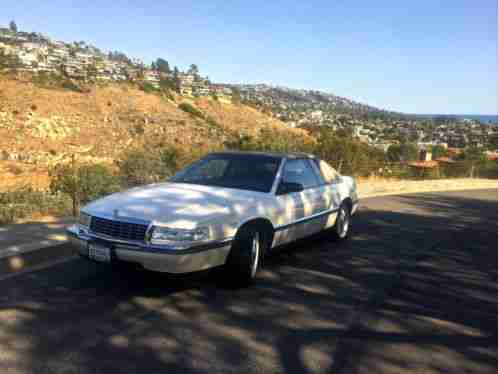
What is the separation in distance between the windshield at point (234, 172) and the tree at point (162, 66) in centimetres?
8660

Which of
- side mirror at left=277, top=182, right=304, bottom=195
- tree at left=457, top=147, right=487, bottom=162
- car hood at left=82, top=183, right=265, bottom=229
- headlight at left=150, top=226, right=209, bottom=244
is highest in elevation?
tree at left=457, top=147, right=487, bottom=162

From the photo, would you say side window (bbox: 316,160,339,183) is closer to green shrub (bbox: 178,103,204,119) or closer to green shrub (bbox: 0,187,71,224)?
green shrub (bbox: 0,187,71,224)

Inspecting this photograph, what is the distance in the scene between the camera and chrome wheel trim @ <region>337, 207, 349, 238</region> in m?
7.30

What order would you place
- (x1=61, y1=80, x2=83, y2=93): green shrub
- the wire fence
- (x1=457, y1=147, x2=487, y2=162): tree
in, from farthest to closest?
(x1=61, y1=80, x2=83, y2=93): green shrub
(x1=457, y1=147, x2=487, y2=162): tree
the wire fence

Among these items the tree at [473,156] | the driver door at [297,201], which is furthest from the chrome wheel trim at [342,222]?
the tree at [473,156]

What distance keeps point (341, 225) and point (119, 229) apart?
400 centimetres

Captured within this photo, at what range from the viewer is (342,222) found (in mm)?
7449

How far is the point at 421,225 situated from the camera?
934 cm

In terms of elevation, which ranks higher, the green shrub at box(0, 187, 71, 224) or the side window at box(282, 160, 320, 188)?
the side window at box(282, 160, 320, 188)

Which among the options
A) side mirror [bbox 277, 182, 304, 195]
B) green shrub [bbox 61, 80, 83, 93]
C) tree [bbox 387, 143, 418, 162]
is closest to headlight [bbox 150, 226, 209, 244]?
side mirror [bbox 277, 182, 304, 195]

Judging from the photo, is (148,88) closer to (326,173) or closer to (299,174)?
(326,173)

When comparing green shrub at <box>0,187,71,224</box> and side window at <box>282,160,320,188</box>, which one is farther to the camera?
green shrub at <box>0,187,71,224</box>

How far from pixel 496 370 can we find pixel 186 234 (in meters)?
2.71

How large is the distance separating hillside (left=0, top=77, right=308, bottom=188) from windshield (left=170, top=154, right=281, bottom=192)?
26365mm
